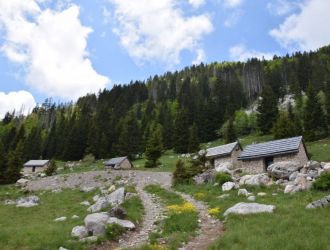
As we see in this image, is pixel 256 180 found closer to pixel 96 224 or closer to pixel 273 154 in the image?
pixel 273 154

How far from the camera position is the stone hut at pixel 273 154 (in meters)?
41.0

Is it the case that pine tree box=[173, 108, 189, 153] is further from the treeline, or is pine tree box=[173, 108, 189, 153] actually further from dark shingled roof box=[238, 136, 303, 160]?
dark shingled roof box=[238, 136, 303, 160]

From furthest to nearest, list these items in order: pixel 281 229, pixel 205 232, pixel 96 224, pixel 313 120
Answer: pixel 313 120 → pixel 205 232 → pixel 96 224 → pixel 281 229

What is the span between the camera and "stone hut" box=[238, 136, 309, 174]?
41.0m

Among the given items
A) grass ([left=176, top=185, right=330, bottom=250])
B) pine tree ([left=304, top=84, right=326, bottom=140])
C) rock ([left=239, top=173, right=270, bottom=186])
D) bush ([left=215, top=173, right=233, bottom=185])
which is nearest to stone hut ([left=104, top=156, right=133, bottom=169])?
bush ([left=215, top=173, right=233, bottom=185])

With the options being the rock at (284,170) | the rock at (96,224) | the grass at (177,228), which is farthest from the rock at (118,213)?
the rock at (284,170)

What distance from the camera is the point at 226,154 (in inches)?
2034

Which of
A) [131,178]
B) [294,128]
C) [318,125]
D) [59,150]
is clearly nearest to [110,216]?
[131,178]

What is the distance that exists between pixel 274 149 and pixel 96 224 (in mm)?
31719

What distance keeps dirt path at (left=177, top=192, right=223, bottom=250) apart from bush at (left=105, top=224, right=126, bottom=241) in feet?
12.4

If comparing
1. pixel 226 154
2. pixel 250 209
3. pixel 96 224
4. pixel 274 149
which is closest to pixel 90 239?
pixel 96 224

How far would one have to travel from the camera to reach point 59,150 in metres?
103

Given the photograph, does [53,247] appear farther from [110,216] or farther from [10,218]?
[10,218]

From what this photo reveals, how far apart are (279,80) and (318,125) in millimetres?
54645
